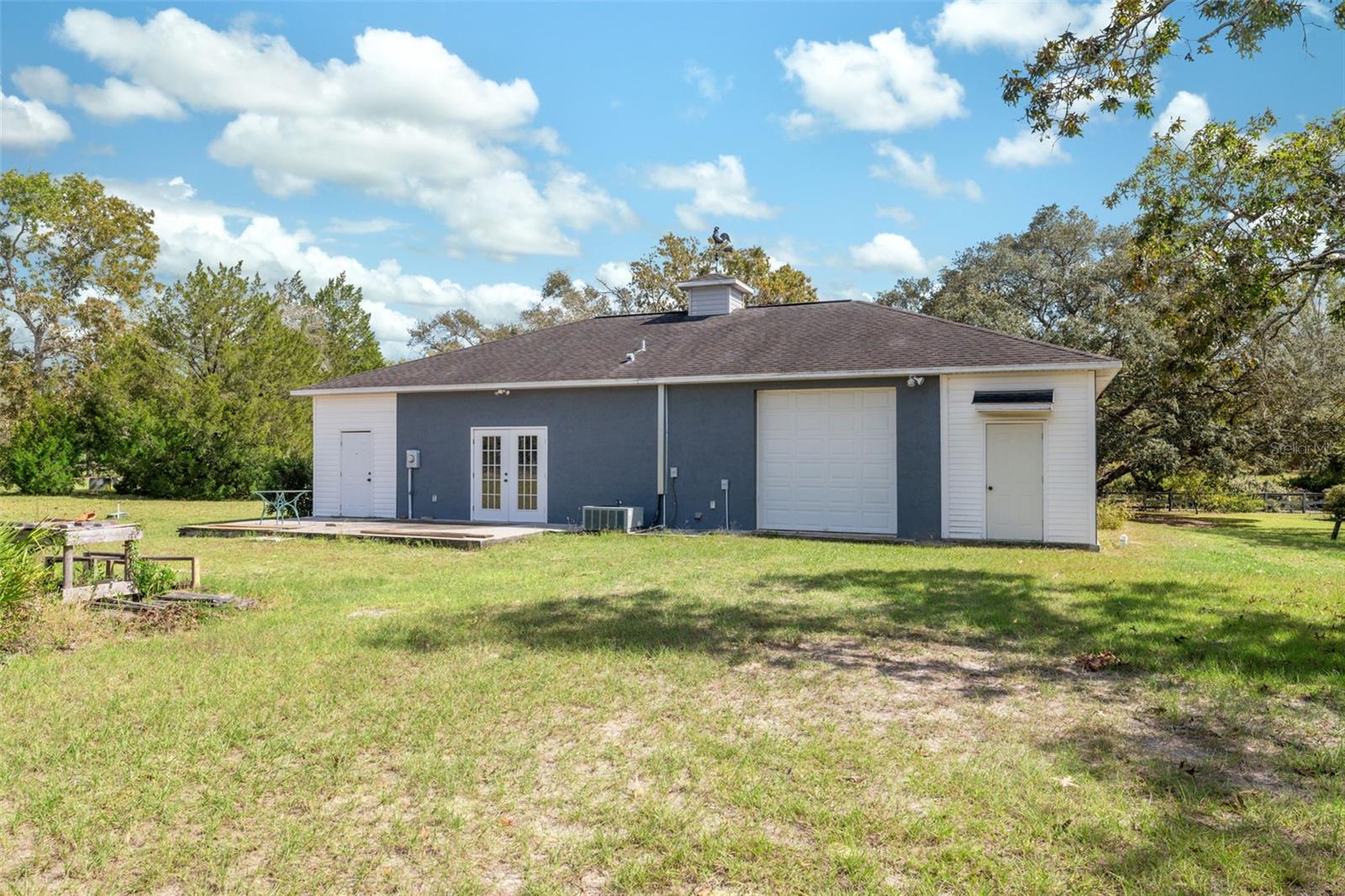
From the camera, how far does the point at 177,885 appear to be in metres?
3.12

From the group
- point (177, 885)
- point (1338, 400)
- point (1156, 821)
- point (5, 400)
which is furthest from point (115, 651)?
point (5, 400)

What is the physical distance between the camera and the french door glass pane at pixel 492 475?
18328mm

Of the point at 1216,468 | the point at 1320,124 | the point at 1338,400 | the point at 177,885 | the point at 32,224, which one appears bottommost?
the point at 177,885

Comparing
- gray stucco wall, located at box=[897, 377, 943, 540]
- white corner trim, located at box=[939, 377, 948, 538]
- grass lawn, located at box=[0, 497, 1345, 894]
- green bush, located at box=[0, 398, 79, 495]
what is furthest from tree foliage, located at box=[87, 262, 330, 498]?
grass lawn, located at box=[0, 497, 1345, 894]

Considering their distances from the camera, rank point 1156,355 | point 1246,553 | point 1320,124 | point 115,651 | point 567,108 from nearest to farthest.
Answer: point 115,651
point 1320,124
point 1246,553
point 567,108
point 1156,355

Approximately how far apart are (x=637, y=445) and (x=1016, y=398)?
722 cm

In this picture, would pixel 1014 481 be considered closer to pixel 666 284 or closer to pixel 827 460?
pixel 827 460

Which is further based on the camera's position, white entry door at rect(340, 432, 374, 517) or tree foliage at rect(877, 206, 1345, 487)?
tree foliage at rect(877, 206, 1345, 487)

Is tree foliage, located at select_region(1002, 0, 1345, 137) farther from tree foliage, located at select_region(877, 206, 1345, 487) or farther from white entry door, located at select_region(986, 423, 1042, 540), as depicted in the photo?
tree foliage, located at select_region(877, 206, 1345, 487)

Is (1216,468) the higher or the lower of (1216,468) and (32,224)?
the lower

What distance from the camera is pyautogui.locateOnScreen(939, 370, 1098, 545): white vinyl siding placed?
46.8 ft

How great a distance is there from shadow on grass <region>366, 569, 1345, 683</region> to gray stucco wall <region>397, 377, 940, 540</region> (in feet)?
18.6

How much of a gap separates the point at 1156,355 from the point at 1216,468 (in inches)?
151

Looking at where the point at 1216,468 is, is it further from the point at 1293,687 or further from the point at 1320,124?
the point at 1293,687
